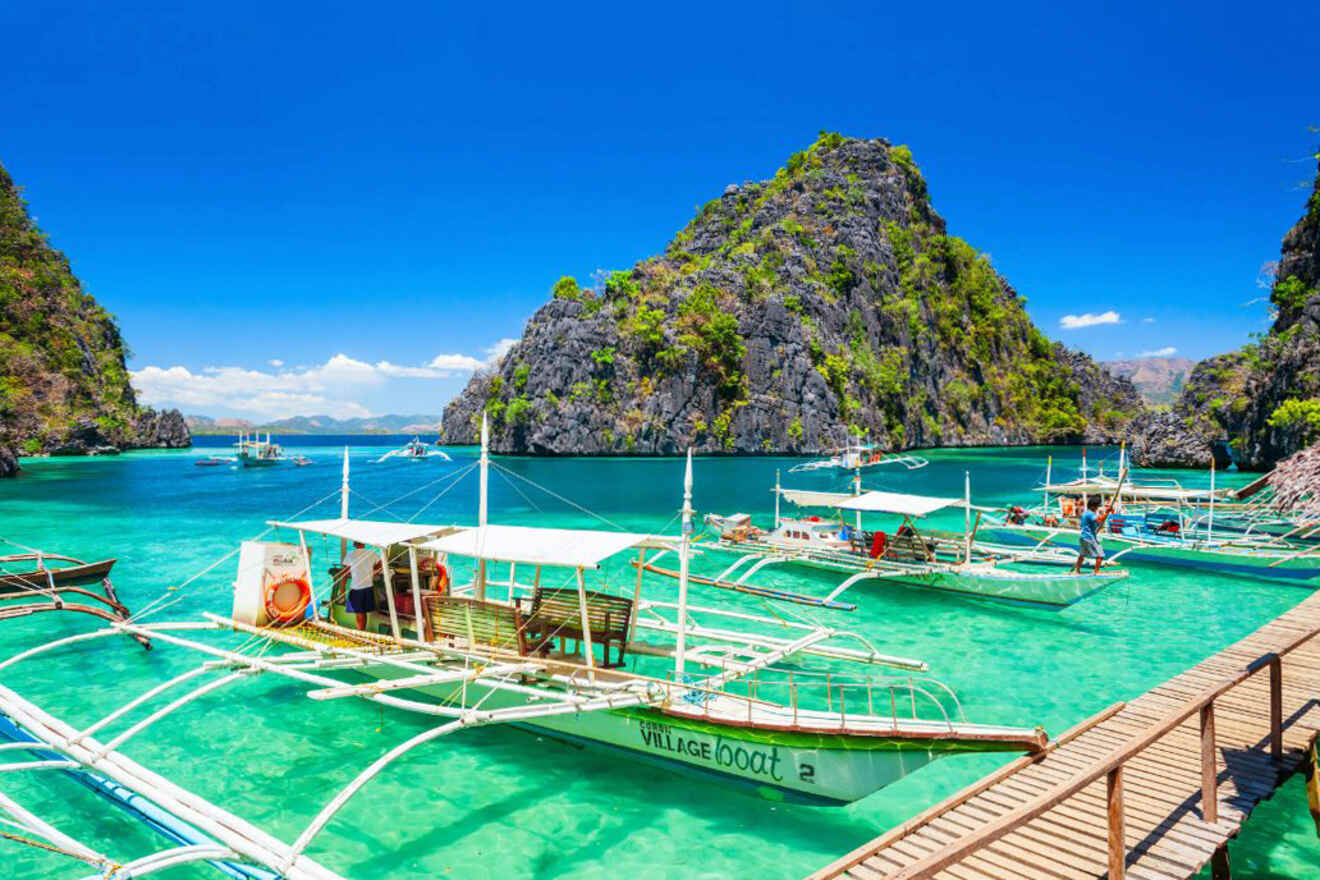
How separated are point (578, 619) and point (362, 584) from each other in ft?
17.3

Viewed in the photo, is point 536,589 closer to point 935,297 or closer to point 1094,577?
point 1094,577

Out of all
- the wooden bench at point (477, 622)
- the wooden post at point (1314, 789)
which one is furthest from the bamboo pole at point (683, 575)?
the wooden post at point (1314, 789)

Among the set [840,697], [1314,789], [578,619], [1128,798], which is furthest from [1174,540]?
[578,619]

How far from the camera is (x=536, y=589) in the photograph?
13.0 meters

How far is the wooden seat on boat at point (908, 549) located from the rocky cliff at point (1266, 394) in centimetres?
4404

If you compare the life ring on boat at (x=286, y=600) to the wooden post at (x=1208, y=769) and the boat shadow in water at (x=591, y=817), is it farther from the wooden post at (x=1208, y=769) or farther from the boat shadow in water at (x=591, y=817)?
the wooden post at (x=1208, y=769)

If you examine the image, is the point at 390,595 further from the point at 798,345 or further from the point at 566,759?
the point at 798,345

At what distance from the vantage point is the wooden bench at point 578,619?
1216 centimetres

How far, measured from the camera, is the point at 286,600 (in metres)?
14.9

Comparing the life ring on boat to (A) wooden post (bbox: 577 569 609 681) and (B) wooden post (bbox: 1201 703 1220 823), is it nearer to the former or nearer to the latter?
(A) wooden post (bbox: 577 569 609 681)

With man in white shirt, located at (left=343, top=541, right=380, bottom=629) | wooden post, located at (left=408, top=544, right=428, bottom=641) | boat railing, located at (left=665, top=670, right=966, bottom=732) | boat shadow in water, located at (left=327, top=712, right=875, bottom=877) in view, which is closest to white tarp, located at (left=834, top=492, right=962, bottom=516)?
boat railing, located at (left=665, top=670, right=966, bottom=732)

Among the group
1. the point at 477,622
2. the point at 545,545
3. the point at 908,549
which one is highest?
the point at 545,545

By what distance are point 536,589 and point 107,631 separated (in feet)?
25.2

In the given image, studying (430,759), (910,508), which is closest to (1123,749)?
(430,759)
